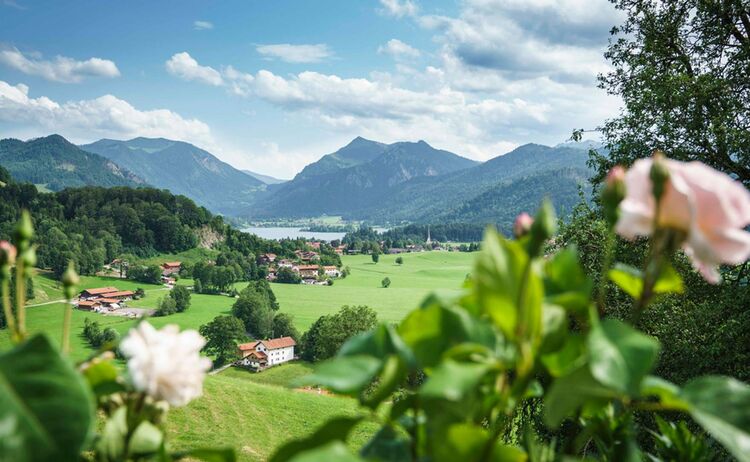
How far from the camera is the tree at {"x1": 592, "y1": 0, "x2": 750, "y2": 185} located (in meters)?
8.93

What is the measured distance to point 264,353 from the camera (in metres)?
63.8

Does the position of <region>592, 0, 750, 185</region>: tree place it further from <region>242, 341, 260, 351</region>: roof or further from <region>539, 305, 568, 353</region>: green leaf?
<region>242, 341, 260, 351</region>: roof

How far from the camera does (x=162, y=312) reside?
72.1 meters

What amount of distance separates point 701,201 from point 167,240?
11858 centimetres

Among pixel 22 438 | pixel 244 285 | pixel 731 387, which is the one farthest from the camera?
pixel 244 285

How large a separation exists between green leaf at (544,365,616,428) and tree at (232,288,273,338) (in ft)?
246

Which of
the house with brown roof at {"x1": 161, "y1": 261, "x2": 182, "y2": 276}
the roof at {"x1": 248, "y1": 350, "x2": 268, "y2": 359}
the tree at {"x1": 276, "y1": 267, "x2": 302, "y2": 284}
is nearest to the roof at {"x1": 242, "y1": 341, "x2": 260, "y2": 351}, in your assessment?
the roof at {"x1": 248, "y1": 350, "x2": 268, "y2": 359}

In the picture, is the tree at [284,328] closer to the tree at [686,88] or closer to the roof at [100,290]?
the roof at [100,290]

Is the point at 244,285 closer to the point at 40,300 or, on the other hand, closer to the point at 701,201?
the point at 40,300

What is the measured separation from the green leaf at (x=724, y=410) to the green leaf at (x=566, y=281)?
0.51 feet

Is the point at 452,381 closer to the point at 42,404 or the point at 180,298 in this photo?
the point at 42,404

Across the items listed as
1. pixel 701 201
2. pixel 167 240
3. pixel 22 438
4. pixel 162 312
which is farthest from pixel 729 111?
pixel 167 240

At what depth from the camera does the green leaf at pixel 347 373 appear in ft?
1.92

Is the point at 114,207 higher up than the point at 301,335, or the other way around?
the point at 114,207
